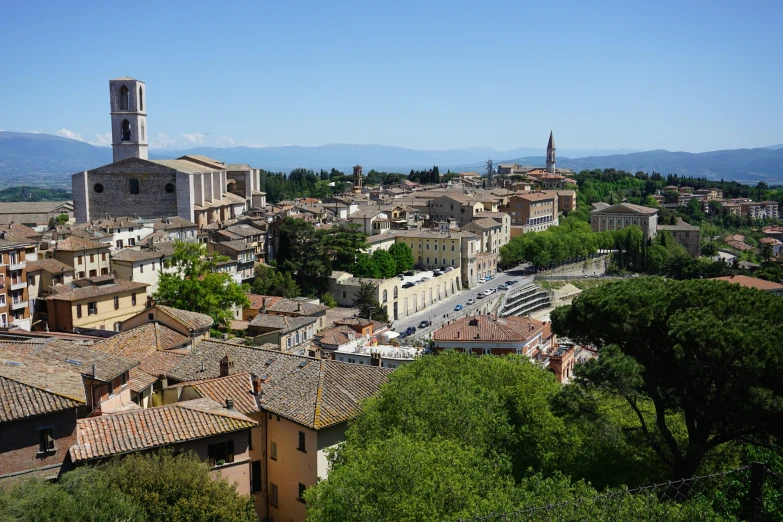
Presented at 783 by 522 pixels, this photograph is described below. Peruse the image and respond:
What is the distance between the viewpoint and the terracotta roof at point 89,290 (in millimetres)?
30594

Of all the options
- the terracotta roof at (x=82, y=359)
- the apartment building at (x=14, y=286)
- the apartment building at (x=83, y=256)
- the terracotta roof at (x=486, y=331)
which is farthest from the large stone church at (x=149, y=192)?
the terracotta roof at (x=82, y=359)

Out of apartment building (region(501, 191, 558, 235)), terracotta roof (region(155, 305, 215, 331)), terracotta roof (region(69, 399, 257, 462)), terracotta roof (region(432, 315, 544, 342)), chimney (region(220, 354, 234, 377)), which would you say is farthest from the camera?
apartment building (region(501, 191, 558, 235))

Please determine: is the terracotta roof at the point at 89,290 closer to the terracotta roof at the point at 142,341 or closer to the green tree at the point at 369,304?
the terracotta roof at the point at 142,341

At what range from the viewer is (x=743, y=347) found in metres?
13.2

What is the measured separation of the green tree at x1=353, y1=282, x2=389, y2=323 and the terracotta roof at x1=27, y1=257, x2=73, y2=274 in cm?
1778

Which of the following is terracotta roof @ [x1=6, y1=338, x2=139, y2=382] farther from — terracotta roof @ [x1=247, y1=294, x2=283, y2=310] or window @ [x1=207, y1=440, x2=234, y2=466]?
terracotta roof @ [x1=247, y1=294, x2=283, y2=310]

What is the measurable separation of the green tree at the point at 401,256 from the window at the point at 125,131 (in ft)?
81.5

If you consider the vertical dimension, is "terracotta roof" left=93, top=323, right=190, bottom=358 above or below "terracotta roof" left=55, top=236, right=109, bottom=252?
below

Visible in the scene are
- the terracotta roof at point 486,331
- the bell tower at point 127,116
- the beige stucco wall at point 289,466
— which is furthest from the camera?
the bell tower at point 127,116

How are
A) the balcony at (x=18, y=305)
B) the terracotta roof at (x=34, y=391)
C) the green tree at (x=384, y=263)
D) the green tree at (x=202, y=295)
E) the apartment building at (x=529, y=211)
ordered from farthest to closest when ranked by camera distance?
the apartment building at (x=529, y=211)
the green tree at (x=384, y=263)
the green tree at (x=202, y=295)
the balcony at (x=18, y=305)
the terracotta roof at (x=34, y=391)

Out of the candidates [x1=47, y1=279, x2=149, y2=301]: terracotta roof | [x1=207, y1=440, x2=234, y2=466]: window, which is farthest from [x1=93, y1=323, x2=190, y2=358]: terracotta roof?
[x1=47, y1=279, x2=149, y2=301]: terracotta roof

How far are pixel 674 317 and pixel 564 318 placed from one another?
2752 mm

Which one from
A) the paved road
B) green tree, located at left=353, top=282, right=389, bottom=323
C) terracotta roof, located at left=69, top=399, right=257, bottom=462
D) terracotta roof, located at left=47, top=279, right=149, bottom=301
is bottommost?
the paved road

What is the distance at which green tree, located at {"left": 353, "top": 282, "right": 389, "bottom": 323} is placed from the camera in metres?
47.4
